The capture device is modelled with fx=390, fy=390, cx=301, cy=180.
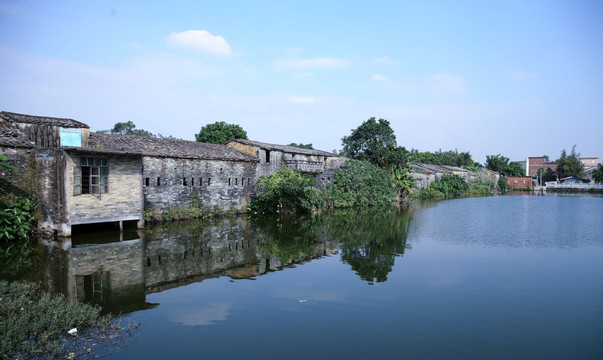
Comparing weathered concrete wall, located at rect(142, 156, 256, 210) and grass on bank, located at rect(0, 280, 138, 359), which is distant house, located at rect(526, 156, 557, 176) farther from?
grass on bank, located at rect(0, 280, 138, 359)

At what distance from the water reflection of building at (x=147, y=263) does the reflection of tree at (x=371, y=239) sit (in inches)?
43.3

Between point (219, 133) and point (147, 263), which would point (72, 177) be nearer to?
point (147, 263)

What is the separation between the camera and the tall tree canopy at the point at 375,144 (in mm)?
38312

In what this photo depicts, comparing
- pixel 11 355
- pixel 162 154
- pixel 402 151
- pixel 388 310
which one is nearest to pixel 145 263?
pixel 11 355

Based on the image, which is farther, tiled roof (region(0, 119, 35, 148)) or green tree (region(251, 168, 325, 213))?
green tree (region(251, 168, 325, 213))

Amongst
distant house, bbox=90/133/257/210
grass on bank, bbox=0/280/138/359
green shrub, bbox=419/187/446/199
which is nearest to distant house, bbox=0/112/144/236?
distant house, bbox=90/133/257/210

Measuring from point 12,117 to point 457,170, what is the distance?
53769 mm

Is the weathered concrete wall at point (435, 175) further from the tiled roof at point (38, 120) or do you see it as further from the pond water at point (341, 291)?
the tiled roof at point (38, 120)

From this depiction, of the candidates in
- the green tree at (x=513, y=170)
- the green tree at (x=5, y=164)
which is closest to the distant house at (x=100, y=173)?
the green tree at (x=5, y=164)

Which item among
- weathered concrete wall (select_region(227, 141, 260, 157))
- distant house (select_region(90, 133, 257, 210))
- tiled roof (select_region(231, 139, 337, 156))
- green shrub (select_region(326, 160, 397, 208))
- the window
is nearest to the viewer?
the window

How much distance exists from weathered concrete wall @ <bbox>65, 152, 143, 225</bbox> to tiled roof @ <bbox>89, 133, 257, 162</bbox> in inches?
51.5

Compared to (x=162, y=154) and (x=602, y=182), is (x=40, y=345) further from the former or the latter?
(x=602, y=182)

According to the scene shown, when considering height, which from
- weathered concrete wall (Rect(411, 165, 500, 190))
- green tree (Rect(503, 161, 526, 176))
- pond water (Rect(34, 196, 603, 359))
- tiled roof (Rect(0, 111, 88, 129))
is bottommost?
pond water (Rect(34, 196, 603, 359))

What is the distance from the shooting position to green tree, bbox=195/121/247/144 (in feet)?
121
